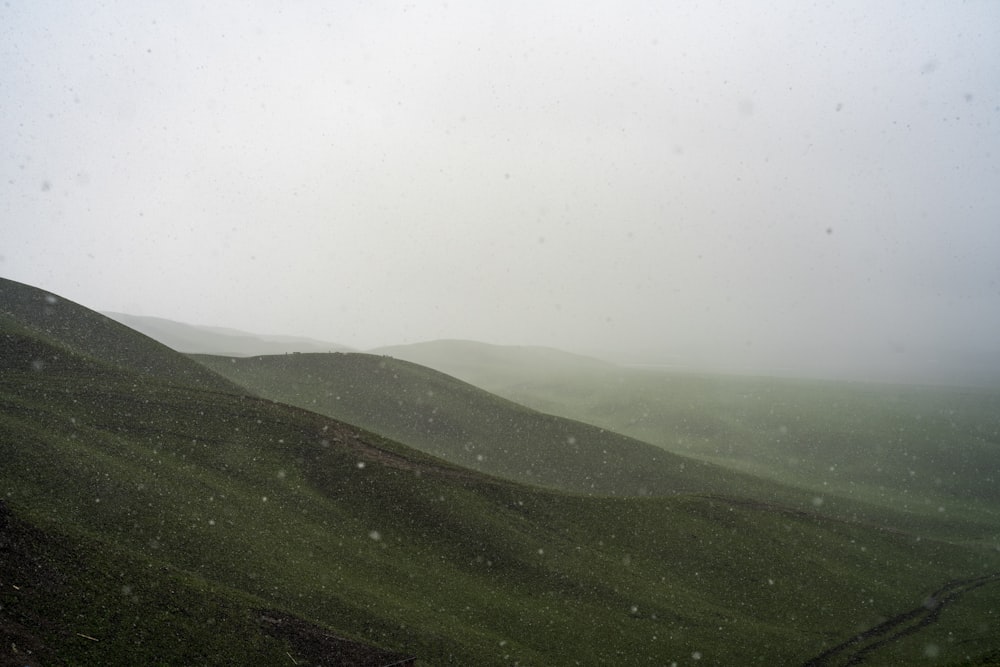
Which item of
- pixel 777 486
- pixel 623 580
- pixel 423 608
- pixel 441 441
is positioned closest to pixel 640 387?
pixel 777 486

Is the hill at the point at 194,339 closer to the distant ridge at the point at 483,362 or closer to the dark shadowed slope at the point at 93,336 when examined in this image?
the distant ridge at the point at 483,362

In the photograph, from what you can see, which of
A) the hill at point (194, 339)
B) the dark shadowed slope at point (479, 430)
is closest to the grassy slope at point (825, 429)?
the dark shadowed slope at point (479, 430)

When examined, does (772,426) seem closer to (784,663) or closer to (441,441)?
(441,441)

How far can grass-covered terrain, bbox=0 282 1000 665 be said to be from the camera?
59.2 feet

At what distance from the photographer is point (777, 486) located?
57.1 metres

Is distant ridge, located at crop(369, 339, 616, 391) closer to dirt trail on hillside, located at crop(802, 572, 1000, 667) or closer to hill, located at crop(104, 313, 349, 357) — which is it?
hill, located at crop(104, 313, 349, 357)

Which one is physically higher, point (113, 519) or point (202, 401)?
point (202, 401)

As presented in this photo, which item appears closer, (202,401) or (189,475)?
(189,475)

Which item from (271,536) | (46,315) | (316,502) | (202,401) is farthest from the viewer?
(46,315)

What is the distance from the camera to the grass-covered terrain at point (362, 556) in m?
18.0

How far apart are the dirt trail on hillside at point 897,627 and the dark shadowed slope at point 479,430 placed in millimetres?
17242

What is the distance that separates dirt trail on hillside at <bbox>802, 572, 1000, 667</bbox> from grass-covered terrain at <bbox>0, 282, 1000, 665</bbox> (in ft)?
1.39

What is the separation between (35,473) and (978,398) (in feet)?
481

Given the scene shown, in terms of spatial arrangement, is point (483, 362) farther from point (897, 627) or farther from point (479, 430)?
point (897, 627)
